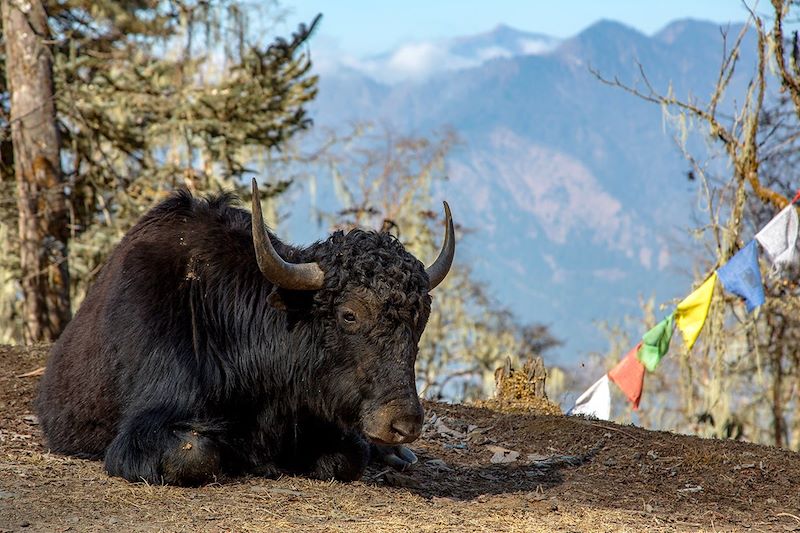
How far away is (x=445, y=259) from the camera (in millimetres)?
5926

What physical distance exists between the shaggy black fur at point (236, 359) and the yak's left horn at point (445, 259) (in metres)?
0.37

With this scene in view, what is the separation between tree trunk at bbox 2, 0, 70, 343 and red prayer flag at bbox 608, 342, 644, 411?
6.77 metres

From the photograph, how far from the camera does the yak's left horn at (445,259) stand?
582 centimetres

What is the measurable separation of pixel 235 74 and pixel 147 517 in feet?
43.6

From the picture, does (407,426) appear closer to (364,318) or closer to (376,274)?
(364,318)

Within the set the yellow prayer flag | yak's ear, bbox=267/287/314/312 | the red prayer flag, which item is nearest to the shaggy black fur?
yak's ear, bbox=267/287/314/312

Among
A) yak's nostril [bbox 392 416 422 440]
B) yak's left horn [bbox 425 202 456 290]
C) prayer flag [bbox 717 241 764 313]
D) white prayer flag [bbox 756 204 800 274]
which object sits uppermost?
white prayer flag [bbox 756 204 800 274]

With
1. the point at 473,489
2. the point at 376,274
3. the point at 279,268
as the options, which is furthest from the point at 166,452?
the point at 473,489

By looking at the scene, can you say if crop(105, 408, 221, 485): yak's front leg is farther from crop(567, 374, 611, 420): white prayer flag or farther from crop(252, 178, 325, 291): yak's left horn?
crop(567, 374, 611, 420): white prayer flag

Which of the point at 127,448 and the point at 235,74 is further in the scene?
the point at 235,74

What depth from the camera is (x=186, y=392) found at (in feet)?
18.1

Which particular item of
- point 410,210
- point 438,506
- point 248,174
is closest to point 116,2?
point 248,174

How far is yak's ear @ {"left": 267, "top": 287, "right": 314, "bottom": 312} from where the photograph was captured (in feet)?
18.1

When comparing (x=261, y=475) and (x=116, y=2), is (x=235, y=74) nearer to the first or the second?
(x=116, y=2)
